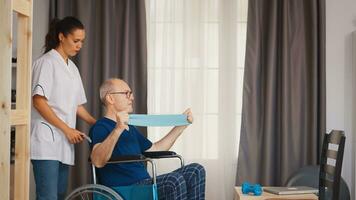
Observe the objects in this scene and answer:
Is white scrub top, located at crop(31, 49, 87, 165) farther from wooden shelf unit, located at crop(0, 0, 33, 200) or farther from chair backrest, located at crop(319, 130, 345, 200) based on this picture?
chair backrest, located at crop(319, 130, 345, 200)

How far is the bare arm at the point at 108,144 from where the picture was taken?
2.71 metres

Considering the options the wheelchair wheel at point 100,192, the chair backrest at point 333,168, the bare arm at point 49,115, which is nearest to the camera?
the chair backrest at point 333,168

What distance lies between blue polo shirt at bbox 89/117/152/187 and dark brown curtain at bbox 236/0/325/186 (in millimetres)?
1362

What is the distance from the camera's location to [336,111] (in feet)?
13.9

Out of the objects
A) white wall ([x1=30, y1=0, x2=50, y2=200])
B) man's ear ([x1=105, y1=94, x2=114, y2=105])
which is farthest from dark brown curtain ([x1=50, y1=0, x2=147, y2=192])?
man's ear ([x1=105, y1=94, x2=114, y2=105])

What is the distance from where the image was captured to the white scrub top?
2.88m

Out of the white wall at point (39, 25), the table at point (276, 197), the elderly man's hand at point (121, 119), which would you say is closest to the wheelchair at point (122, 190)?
the elderly man's hand at point (121, 119)

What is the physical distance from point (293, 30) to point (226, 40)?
52 cm

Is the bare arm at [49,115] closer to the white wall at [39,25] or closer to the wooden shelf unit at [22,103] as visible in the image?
the wooden shelf unit at [22,103]

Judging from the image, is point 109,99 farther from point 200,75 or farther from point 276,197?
point 200,75

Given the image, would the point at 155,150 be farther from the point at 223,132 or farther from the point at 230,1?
the point at 230,1

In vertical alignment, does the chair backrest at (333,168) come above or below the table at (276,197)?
above

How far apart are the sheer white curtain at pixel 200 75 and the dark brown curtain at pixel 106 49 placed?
0.09 meters

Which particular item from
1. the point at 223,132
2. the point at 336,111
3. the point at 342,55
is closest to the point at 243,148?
the point at 223,132
